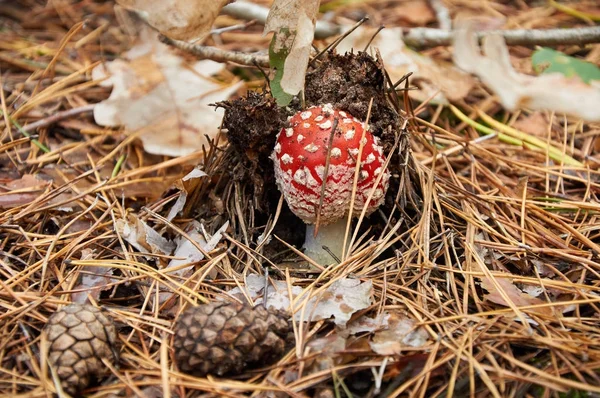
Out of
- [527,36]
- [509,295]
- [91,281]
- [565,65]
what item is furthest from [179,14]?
[527,36]

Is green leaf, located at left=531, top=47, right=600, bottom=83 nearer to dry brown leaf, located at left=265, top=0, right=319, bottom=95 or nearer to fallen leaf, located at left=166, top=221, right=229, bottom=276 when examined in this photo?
dry brown leaf, located at left=265, top=0, right=319, bottom=95

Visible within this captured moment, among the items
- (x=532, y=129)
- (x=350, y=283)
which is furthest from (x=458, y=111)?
(x=350, y=283)

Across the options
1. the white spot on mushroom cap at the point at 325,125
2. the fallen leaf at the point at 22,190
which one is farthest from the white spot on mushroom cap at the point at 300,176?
the fallen leaf at the point at 22,190

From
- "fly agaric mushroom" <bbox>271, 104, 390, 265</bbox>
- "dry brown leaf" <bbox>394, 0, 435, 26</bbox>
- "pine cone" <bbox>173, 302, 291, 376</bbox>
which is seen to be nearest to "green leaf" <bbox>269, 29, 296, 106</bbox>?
"fly agaric mushroom" <bbox>271, 104, 390, 265</bbox>

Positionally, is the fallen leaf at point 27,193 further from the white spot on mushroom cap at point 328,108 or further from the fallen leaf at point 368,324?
the fallen leaf at point 368,324

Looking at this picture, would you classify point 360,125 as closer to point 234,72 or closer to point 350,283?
point 350,283
